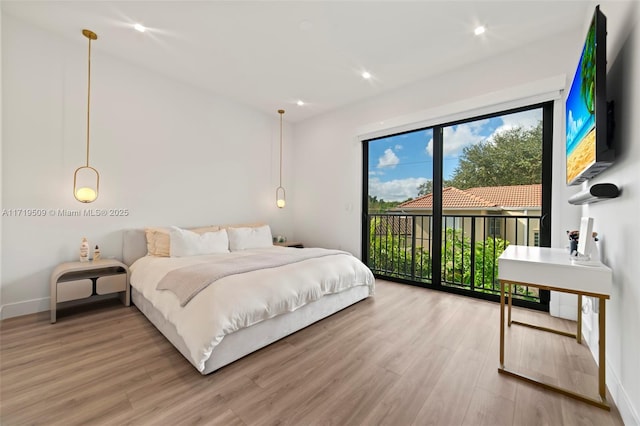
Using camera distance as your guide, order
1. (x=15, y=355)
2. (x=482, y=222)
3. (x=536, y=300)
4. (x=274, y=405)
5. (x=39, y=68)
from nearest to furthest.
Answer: (x=274, y=405), (x=15, y=355), (x=39, y=68), (x=536, y=300), (x=482, y=222)

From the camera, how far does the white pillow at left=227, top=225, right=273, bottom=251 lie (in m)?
3.75

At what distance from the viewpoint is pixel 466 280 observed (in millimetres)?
3543

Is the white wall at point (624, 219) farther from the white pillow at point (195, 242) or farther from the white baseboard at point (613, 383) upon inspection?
the white pillow at point (195, 242)

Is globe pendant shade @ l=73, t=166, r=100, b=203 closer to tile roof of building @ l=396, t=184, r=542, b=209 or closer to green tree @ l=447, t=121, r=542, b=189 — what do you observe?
tile roof of building @ l=396, t=184, r=542, b=209

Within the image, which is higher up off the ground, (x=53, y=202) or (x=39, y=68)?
(x=39, y=68)

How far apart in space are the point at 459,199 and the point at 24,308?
499 centimetres

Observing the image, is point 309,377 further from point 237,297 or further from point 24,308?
point 24,308

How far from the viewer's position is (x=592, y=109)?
1.53 meters

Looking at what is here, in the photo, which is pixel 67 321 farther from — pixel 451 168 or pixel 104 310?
pixel 451 168

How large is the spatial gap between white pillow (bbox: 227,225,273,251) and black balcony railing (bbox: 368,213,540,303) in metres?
1.74

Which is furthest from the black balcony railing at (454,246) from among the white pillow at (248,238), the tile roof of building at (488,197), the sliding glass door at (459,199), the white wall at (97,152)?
the white wall at (97,152)

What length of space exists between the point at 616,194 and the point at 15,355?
4063mm

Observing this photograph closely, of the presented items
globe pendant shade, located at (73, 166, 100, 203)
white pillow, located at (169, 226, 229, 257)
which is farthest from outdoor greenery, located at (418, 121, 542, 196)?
globe pendant shade, located at (73, 166, 100, 203)

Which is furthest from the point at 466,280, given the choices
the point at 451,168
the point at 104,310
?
the point at 104,310
